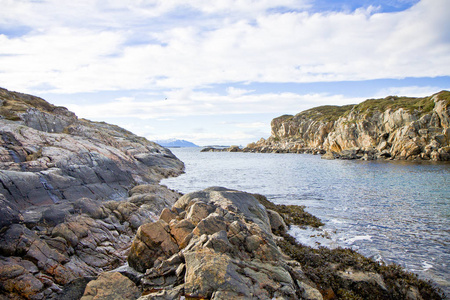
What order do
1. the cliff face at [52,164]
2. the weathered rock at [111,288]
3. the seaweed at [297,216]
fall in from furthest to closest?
the seaweed at [297,216] → the cliff face at [52,164] → the weathered rock at [111,288]

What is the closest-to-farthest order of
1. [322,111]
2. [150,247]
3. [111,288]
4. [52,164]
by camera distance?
[111,288]
[150,247]
[52,164]
[322,111]

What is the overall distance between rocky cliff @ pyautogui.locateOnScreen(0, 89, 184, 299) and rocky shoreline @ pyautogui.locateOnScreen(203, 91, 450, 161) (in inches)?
2685

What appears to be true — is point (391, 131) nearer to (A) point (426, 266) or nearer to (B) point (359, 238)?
(B) point (359, 238)

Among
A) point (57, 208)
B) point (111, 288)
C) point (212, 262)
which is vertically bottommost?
point (111, 288)

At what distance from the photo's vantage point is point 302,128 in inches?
5969

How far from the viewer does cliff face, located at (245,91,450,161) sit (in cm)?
6500

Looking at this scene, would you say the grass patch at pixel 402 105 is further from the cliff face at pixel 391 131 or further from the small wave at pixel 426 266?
the small wave at pixel 426 266

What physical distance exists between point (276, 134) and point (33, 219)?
559 feet

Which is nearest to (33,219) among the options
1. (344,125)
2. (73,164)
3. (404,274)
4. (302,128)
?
(73,164)

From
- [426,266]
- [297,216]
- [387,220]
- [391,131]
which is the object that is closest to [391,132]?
[391,131]

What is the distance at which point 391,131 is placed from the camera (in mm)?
80250

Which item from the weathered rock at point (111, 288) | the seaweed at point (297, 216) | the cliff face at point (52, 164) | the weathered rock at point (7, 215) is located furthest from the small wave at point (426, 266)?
the cliff face at point (52, 164)

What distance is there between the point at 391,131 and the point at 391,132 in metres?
0.44

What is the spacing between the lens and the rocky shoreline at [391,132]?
6494cm
